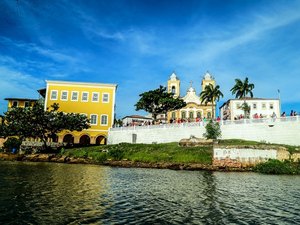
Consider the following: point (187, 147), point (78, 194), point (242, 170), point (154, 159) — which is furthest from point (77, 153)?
point (78, 194)

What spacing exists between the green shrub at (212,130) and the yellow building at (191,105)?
37835mm

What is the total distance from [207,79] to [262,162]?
6718 centimetres

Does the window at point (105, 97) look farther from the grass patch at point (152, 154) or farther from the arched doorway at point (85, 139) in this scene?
the grass patch at point (152, 154)

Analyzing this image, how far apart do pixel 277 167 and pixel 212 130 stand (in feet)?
39.8

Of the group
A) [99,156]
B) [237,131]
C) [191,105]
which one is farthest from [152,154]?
[191,105]

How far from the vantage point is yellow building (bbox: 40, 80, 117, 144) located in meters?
53.8

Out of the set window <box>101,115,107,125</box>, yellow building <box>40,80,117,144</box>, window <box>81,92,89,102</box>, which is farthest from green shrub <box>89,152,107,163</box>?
window <box>81,92,89,102</box>

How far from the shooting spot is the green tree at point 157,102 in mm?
60844

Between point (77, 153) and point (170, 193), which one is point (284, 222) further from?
point (77, 153)

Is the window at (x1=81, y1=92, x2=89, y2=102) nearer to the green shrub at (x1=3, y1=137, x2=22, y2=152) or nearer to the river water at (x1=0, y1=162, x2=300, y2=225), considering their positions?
the green shrub at (x1=3, y1=137, x2=22, y2=152)

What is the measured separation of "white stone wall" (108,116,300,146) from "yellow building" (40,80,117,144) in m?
8.24

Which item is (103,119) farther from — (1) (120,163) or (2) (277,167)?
(2) (277,167)

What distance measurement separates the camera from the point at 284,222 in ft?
28.0

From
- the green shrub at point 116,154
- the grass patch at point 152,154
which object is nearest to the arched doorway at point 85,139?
the grass patch at point 152,154
